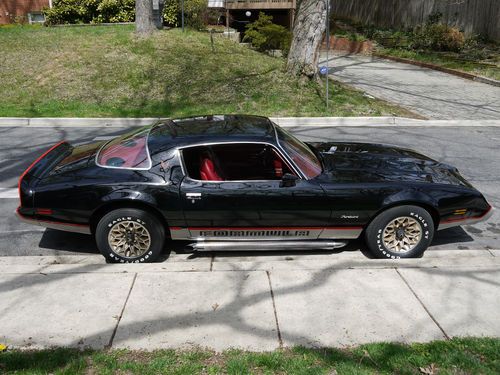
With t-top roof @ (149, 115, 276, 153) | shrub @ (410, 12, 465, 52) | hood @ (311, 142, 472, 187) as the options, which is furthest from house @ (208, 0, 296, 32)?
hood @ (311, 142, 472, 187)

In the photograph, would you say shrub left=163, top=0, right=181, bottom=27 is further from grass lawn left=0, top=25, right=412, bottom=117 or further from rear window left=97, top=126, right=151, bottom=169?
rear window left=97, top=126, right=151, bottom=169

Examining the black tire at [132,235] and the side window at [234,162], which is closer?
the black tire at [132,235]

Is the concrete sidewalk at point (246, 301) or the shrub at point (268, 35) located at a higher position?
the shrub at point (268, 35)

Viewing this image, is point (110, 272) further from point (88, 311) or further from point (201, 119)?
point (201, 119)

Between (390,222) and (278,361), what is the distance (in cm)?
221

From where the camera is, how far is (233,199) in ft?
16.1

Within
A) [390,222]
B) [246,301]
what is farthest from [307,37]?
[246,301]

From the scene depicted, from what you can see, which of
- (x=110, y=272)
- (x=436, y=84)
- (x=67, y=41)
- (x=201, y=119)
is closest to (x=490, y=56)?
(x=436, y=84)

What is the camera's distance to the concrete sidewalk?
3.81 m

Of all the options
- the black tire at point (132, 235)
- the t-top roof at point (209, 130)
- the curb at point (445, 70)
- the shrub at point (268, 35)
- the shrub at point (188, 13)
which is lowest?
the black tire at point (132, 235)

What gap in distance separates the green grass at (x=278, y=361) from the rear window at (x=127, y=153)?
205 centimetres

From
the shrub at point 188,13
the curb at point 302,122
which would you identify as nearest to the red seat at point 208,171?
the curb at point 302,122

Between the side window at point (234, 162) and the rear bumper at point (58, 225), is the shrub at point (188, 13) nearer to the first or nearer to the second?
the side window at point (234, 162)

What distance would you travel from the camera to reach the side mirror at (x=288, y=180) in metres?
4.90
